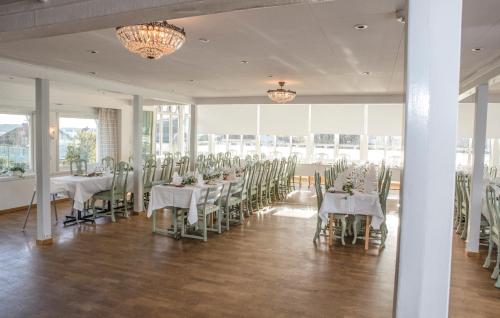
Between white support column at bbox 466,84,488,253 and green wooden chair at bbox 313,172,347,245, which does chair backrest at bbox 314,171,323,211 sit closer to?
green wooden chair at bbox 313,172,347,245

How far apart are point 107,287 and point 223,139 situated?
10.5m

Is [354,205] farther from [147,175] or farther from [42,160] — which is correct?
[147,175]

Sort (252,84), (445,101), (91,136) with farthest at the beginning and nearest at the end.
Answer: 1. (91,136)
2. (252,84)
3. (445,101)

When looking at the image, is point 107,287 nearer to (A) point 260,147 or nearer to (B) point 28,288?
(B) point 28,288

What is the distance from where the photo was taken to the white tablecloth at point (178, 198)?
589cm

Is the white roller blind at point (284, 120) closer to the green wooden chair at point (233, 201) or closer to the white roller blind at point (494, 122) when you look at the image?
the white roller blind at point (494, 122)

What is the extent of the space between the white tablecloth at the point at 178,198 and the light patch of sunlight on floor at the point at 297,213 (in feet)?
8.36

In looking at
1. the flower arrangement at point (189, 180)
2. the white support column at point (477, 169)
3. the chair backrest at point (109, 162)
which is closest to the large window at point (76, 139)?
the chair backrest at point (109, 162)

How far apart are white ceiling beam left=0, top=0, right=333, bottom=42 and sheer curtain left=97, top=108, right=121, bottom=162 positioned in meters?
9.17

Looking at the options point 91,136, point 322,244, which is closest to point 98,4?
point 322,244

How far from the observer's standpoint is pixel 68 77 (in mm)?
6555

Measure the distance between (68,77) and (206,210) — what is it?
344 cm

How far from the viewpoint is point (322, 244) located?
19.3ft

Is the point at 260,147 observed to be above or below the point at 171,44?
below
